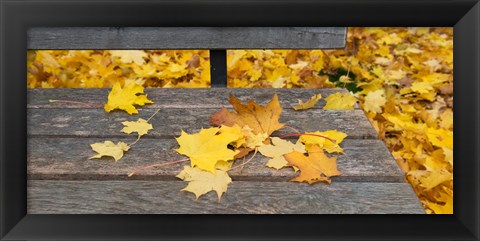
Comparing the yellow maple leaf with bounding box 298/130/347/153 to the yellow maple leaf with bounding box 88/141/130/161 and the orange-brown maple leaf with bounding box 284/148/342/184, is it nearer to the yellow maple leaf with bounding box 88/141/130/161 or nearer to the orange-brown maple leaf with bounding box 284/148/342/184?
the orange-brown maple leaf with bounding box 284/148/342/184

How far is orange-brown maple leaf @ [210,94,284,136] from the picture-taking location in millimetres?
1284

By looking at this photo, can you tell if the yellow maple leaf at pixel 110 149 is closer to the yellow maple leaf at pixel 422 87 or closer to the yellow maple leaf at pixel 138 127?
the yellow maple leaf at pixel 138 127

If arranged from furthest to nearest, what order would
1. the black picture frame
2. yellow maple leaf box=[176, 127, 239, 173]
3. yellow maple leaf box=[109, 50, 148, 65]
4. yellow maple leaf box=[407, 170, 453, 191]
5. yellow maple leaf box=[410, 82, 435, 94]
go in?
yellow maple leaf box=[109, 50, 148, 65] → yellow maple leaf box=[410, 82, 435, 94] → yellow maple leaf box=[407, 170, 453, 191] → yellow maple leaf box=[176, 127, 239, 173] → the black picture frame

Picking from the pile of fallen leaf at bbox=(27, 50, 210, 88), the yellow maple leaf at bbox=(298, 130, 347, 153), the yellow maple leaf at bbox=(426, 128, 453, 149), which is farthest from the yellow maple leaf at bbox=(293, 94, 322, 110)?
the pile of fallen leaf at bbox=(27, 50, 210, 88)

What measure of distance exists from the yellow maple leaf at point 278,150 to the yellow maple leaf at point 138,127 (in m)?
0.33

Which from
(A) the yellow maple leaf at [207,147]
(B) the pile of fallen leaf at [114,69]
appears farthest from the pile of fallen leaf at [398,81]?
(A) the yellow maple leaf at [207,147]

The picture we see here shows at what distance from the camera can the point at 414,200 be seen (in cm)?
96

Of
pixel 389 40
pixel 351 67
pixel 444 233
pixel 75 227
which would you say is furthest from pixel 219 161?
pixel 389 40

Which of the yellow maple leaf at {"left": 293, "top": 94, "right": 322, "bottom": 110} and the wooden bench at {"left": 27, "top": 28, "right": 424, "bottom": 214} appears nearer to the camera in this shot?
the wooden bench at {"left": 27, "top": 28, "right": 424, "bottom": 214}

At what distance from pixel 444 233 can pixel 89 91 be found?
120cm

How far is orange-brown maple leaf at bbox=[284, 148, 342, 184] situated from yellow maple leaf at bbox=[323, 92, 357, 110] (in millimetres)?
365

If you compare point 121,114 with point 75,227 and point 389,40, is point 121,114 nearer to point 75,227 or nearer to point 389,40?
point 75,227
